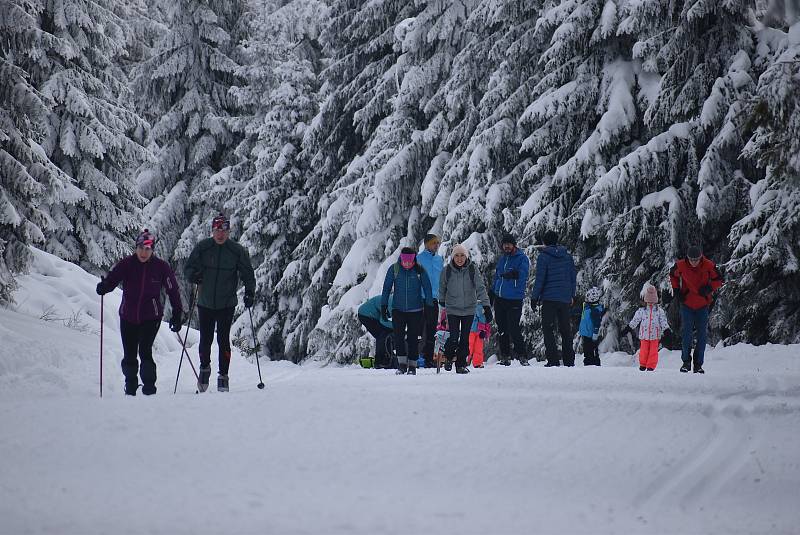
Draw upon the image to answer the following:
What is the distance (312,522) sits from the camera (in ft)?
14.4

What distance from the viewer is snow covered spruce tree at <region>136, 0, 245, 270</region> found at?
2902 cm

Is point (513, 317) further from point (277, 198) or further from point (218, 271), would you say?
point (277, 198)

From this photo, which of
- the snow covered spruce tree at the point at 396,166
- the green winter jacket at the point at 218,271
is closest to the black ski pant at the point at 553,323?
the green winter jacket at the point at 218,271

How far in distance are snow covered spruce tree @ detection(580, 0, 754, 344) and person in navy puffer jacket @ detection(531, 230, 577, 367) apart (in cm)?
207

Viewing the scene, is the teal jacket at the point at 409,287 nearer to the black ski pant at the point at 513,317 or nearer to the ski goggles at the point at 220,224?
the black ski pant at the point at 513,317

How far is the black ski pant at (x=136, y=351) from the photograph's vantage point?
8547mm

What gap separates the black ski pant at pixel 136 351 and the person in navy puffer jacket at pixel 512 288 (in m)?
5.67

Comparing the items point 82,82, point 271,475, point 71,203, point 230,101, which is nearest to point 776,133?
point 271,475

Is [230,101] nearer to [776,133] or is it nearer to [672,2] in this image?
[672,2]

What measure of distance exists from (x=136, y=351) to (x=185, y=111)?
21902mm

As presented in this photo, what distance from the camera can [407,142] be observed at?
19.7 metres

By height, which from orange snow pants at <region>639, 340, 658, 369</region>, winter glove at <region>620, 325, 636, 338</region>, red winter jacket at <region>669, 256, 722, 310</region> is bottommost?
orange snow pants at <region>639, 340, 658, 369</region>

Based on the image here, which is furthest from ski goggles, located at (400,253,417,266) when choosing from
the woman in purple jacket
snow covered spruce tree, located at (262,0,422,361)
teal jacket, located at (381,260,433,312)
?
snow covered spruce tree, located at (262,0,422,361)

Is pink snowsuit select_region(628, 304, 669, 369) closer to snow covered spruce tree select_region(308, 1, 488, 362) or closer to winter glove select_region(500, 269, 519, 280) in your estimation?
winter glove select_region(500, 269, 519, 280)
